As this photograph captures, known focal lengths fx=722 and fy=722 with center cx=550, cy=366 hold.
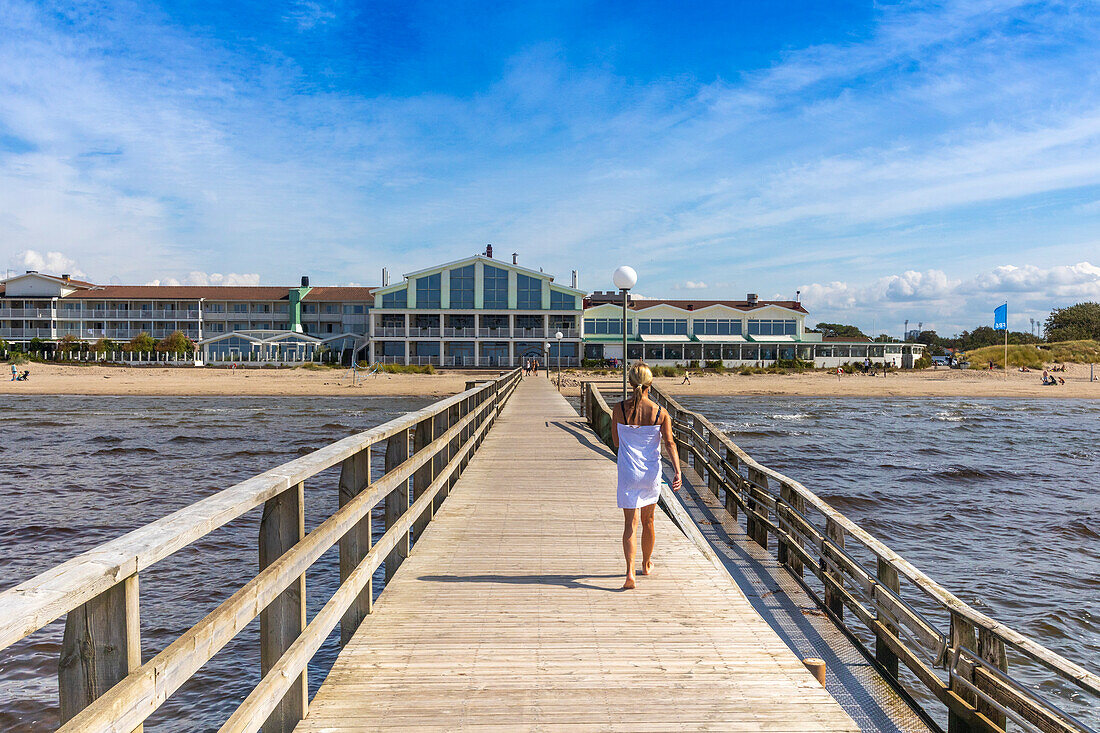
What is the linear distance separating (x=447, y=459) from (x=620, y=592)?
12.6 ft

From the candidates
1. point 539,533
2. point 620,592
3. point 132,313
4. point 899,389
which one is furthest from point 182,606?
point 132,313

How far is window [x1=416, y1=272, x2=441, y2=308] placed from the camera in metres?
61.5

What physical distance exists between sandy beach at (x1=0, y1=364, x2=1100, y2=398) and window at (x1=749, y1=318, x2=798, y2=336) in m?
8.07

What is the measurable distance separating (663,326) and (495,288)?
16.4 metres

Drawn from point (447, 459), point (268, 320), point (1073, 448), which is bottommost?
point (1073, 448)

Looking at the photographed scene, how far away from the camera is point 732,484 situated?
10.5 m

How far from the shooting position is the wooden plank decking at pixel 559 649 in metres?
3.29

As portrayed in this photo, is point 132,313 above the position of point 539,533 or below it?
above

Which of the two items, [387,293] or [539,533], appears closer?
[539,533]

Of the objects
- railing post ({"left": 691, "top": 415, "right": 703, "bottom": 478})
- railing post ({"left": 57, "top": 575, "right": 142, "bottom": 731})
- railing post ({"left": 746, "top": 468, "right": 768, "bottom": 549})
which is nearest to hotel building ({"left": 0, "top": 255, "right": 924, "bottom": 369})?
railing post ({"left": 691, "top": 415, "right": 703, "bottom": 478})

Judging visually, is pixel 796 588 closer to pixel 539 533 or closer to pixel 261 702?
pixel 539 533

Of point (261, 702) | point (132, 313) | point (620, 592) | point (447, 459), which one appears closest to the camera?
point (261, 702)

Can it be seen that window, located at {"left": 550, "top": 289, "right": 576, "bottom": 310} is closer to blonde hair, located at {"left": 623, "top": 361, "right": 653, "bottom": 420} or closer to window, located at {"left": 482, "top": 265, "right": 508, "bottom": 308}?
window, located at {"left": 482, "top": 265, "right": 508, "bottom": 308}

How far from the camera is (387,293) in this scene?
204ft
